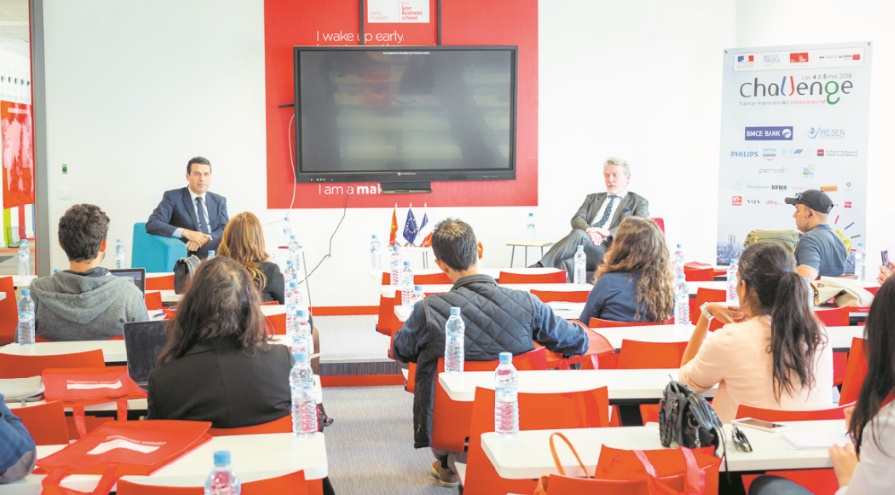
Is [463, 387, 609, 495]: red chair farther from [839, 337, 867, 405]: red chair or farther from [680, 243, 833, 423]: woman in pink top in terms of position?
[839, 337, 867, 405]: red chair

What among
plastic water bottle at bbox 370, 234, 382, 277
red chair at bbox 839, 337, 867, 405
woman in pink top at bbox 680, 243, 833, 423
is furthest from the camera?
plastic water bottle at bbox 370, 234, 382, 277

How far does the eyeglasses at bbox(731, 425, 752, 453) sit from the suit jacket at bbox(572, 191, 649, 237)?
5682mm

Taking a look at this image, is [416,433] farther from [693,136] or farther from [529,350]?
[693,136]

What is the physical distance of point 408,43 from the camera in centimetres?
892

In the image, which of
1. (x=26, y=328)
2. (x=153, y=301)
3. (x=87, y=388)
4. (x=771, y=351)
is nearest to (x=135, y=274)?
(x=153, y=301)

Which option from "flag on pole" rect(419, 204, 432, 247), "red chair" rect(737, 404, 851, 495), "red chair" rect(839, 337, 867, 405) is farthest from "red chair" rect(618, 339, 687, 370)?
"flag on pole" rect(419, 204, 432, 247)

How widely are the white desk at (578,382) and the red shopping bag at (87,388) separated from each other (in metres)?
1.09

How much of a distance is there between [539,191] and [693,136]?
167 centimetres

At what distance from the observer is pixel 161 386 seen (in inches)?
107

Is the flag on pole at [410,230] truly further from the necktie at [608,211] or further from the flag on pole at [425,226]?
the necktie at [608,211]

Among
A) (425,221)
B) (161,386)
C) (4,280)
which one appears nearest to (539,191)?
(425,221)

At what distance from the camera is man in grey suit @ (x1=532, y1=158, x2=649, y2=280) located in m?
8.23

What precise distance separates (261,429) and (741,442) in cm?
138

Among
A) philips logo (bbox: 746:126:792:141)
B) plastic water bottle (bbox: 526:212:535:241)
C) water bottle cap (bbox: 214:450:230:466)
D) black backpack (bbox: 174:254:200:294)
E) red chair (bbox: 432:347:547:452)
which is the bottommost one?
red chair (bbox: 432:347:547:452)
